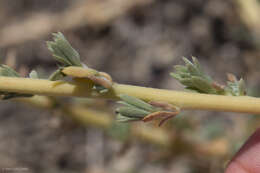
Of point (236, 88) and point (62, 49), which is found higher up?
point (62, 49)

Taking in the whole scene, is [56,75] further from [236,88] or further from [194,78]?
[236,88]

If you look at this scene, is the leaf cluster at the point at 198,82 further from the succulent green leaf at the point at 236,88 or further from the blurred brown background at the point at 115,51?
the blurred brown background at the point at 115,51

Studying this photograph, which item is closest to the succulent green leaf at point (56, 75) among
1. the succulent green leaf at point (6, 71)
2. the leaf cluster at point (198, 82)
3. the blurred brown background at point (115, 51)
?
the succulent green leaf at point (6, 71)

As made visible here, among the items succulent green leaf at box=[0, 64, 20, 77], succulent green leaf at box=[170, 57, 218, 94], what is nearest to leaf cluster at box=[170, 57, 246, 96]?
succulent green leaf at box=[170, 57, 218, 94]

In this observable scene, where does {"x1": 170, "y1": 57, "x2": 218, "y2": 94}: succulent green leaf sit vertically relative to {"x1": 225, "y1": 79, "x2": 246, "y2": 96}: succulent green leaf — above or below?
above

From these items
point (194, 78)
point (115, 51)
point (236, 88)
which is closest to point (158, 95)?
point (194, 78)

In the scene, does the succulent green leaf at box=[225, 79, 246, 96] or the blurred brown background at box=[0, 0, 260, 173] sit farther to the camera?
the blurred brown background at box=[0, 0, 260, 173]

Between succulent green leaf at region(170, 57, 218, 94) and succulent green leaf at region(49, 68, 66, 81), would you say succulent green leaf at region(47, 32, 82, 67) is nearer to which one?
succulent green leaf at region(49, 68, 66, 81)

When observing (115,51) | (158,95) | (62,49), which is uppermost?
(62,49)

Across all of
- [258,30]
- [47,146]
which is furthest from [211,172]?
[47,146]
